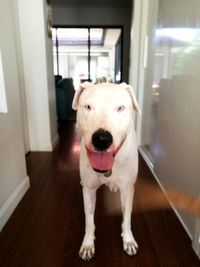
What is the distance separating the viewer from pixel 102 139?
86 centimetres

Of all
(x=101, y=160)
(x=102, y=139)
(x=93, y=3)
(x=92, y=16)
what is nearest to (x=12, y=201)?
(x=101, y=160)

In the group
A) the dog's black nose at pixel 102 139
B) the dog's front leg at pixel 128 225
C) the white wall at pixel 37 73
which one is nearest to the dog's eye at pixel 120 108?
the dog's black nose at pixel 102 139

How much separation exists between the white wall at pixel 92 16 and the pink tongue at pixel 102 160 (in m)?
5.31

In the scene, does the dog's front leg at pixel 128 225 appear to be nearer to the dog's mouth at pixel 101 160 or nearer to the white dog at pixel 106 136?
the white dog at pixel 106 136

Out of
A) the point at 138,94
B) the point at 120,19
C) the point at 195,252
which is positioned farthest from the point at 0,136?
the point at 120,19

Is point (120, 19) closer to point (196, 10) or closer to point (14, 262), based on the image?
point (196, 10)

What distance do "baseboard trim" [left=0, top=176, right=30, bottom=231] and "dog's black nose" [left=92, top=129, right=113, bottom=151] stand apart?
1.07m

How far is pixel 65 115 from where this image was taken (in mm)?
4746

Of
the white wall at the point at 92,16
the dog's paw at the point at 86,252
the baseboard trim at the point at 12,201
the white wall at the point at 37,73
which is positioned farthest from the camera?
the white wall at the point at 92,16

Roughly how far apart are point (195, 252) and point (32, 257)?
0.93m

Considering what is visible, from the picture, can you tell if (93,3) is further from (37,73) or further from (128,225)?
(128,225)

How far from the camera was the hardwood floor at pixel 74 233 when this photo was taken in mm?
1309

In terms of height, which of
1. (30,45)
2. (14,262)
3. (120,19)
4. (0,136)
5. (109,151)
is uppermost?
(120,19)

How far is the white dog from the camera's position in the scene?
2.93 ft
